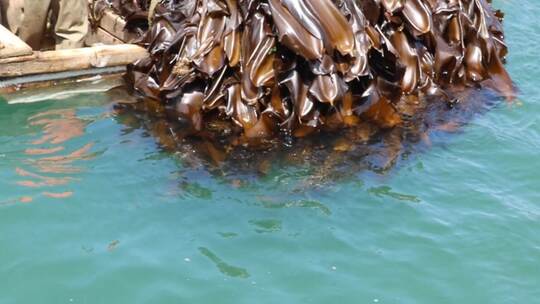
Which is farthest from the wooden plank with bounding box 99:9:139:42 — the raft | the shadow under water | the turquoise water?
the turquoise water

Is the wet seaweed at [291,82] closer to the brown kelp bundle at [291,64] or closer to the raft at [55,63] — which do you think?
the brown kelp bundle at [291,64]

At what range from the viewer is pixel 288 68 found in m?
5.64

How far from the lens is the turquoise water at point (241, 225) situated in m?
3.94

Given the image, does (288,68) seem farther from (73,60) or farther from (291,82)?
(73,60)

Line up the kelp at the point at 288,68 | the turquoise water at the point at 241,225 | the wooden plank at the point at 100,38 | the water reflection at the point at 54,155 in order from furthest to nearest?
the wooden plank at the point at 100,38, the kelp at the point at 288,68, the water reflection at the point at 54,155, the turquoise water at the point at 241,225

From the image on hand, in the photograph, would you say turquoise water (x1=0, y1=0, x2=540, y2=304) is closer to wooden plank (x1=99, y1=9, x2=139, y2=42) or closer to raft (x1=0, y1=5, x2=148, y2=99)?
raft (x1=0, y1=5, x2=148, y2=99)

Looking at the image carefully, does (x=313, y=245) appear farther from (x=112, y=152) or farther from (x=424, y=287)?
(x=112, y=152)

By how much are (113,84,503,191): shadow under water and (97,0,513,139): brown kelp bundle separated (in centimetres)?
9

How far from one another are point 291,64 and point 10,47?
2046mm

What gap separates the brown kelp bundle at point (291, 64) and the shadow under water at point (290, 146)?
0.09m

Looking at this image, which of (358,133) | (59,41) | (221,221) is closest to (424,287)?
(221,221)

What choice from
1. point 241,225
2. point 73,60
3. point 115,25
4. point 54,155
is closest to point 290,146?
point 241,225

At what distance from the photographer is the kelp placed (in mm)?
5564

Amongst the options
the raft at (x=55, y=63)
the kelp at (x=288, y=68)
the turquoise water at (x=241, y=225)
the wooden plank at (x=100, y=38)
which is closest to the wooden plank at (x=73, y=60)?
the raft at (x=55, y=63)
